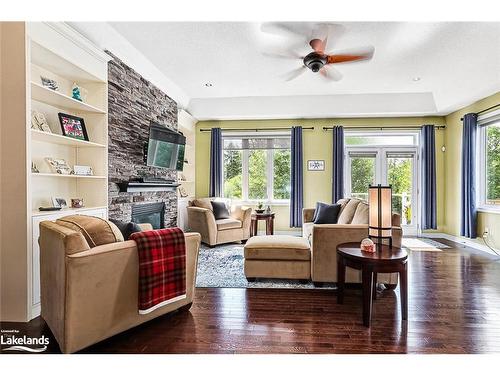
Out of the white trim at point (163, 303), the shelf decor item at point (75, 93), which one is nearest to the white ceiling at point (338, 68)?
the shelf decor item at point (75, 93)

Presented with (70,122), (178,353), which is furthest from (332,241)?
(70,122)

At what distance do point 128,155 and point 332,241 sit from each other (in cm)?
279

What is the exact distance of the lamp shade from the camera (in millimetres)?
2594

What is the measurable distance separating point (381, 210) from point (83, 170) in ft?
10.1

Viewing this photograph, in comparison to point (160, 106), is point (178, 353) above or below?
below

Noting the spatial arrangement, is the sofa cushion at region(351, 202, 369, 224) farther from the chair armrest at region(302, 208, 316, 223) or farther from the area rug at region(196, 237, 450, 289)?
the chair armrest at region(302, 208, 316, 223)

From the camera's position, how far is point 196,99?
591cm

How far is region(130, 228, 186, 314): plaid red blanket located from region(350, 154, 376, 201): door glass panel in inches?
195

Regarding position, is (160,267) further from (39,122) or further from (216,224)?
(216,224)

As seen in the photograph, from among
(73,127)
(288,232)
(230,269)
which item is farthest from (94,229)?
(288,232)

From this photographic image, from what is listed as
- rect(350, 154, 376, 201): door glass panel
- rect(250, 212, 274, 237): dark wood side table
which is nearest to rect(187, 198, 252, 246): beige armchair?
rect(250, 212, 274, 237): dark wood side table
